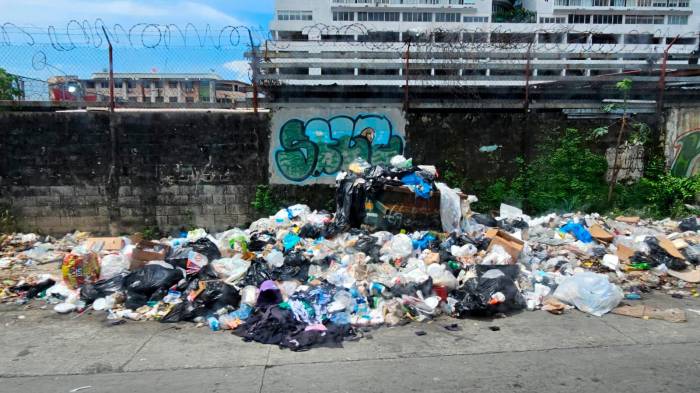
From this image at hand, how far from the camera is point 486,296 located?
188 inches

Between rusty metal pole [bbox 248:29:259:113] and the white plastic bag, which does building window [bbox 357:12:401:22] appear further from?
the white plastic bag

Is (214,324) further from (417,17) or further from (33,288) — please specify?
(417,17)

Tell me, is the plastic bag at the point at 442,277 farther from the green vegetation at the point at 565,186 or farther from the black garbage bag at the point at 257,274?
the green vegetation at the point at 565,186

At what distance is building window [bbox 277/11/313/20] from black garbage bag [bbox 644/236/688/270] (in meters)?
61.5

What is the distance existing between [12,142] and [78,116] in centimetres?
121

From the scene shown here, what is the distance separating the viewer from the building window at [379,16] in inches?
2574

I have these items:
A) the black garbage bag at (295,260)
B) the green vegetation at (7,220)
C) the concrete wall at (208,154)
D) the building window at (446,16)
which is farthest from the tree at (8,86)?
the building window at (446,16)

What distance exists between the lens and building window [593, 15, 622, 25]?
220 feet

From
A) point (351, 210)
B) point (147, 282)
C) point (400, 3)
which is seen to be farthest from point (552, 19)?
point (147, 282)

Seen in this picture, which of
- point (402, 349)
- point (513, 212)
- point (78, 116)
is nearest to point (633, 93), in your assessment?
point (513, 212)

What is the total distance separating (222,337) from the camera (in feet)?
14.2

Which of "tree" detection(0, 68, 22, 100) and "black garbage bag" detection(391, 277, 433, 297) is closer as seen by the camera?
"black garbage bag" detection(391, 277, 433, 297)

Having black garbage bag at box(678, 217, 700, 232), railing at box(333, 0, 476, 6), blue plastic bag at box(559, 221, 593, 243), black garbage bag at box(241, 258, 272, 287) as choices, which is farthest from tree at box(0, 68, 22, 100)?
railing at box(333, 0, 476, 6)

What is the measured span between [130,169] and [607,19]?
76.4 metres
